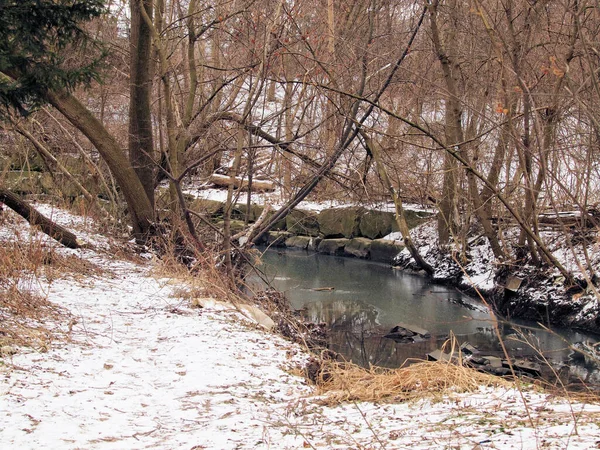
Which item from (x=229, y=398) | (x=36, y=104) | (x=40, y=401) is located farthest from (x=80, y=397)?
(x=36, y=104)

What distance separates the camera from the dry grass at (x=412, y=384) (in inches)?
149

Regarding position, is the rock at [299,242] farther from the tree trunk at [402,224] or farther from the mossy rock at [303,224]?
the tree trunk at [402,224]

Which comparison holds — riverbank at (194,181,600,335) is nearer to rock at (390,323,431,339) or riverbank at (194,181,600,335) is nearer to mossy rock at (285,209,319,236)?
mossy rock at (285,209,319,236)

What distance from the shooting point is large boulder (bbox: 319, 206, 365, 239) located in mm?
16797

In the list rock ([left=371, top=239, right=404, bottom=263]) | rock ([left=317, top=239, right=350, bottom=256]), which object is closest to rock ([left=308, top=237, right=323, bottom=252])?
rock ([left=317, top=239, right=350, bottom=256])

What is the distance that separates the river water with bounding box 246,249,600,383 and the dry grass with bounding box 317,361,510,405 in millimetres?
1286

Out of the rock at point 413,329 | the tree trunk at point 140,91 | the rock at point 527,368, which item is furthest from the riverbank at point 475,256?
the tree trunk at point 140,91

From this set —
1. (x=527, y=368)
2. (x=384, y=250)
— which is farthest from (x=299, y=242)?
(x=527, y=368)

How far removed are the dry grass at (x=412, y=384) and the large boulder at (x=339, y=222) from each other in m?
12.4

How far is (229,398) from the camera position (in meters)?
3.78

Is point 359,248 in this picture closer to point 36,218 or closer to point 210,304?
point 36,218

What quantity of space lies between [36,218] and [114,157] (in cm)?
185

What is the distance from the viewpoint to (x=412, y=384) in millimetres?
3992

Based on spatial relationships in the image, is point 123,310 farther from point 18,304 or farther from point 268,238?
point 268,238
